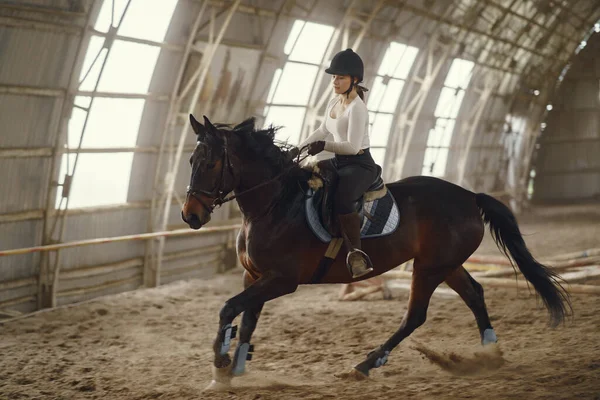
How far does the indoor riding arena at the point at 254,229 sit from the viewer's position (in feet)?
18.9

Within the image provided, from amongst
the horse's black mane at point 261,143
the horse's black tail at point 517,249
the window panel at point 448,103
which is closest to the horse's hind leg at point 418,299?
the horse's black tail at point 517,249

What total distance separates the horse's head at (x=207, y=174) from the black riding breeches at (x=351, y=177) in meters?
0.83

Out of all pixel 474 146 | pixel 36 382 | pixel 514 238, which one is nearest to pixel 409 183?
pixel 514 238

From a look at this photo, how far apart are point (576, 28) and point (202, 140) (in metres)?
24.1

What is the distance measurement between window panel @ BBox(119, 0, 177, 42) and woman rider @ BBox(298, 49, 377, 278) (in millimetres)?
5423

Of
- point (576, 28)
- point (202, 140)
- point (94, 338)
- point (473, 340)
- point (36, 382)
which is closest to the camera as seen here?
point (202, 140)

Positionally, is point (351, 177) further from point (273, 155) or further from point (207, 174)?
point (207, 174)

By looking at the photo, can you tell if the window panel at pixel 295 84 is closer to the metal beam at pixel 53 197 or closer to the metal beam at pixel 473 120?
the metal beam at pixel 53 197

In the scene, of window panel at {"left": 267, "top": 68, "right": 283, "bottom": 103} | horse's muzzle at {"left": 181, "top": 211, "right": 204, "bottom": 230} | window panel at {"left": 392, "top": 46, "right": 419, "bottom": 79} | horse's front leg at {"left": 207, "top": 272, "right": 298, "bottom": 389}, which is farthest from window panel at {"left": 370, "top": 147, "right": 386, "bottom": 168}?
horse's muzzle at {"left": 181, "top": 211, "right": 204, "bottom": 230}

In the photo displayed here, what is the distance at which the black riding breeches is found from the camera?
5.79 m

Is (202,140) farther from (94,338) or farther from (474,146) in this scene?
(474,146)

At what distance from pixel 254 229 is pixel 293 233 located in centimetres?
31

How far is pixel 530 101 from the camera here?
27578 millimetres

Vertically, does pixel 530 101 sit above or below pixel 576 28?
below
